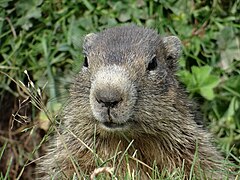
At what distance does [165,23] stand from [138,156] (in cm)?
188

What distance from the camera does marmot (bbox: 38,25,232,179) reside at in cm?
435

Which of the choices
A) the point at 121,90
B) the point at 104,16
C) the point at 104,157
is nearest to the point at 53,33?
the point at 104,16

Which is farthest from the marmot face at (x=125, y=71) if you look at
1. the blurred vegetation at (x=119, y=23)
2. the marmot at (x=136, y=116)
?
the blurred vegetation at (x=119, y=23)

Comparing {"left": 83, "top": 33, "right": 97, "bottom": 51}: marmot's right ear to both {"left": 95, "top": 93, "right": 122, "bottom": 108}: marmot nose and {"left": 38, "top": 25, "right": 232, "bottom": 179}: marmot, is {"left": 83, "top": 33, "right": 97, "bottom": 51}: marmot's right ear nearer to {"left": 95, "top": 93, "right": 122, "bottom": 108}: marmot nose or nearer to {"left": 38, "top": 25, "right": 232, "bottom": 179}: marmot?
{"left": 38, "top": 25, "right": 232, "bottom": 179}: marmot

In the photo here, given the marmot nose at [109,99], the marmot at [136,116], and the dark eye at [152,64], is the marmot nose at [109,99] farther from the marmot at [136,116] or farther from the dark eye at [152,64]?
the dark eye at [152,64]

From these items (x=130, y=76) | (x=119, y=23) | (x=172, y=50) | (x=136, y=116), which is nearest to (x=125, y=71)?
(x=130, y=76)

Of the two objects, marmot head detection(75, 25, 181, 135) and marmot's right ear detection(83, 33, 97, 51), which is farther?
marmot's right ear detection(83, 33, 97, 51)

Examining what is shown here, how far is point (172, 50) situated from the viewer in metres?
5.02

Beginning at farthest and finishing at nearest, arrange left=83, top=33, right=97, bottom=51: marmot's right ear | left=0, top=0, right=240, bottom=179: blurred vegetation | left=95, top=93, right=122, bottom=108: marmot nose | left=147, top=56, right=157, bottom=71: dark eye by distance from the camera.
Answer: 1. left=0, top=0, right=240, bottom=179: blurred vegetation
2. left=83, top=33, right=97, bottom=51: marmot's right ear
3. left=147, top=56, right=157, bottom=71: dark eye
4. left=95, top=93, right=122, bottom=108: marmot nose

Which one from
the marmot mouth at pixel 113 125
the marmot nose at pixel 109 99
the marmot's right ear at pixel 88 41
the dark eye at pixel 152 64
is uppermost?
the marmot's right ear at pixel 88 41

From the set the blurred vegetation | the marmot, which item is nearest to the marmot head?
the marmot

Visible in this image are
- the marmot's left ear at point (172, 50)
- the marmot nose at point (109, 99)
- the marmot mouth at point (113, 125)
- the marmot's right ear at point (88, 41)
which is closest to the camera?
the marmot nose at point (109, 99)

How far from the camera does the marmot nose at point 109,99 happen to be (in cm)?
410

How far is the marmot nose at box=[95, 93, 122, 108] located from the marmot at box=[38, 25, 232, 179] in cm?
7
